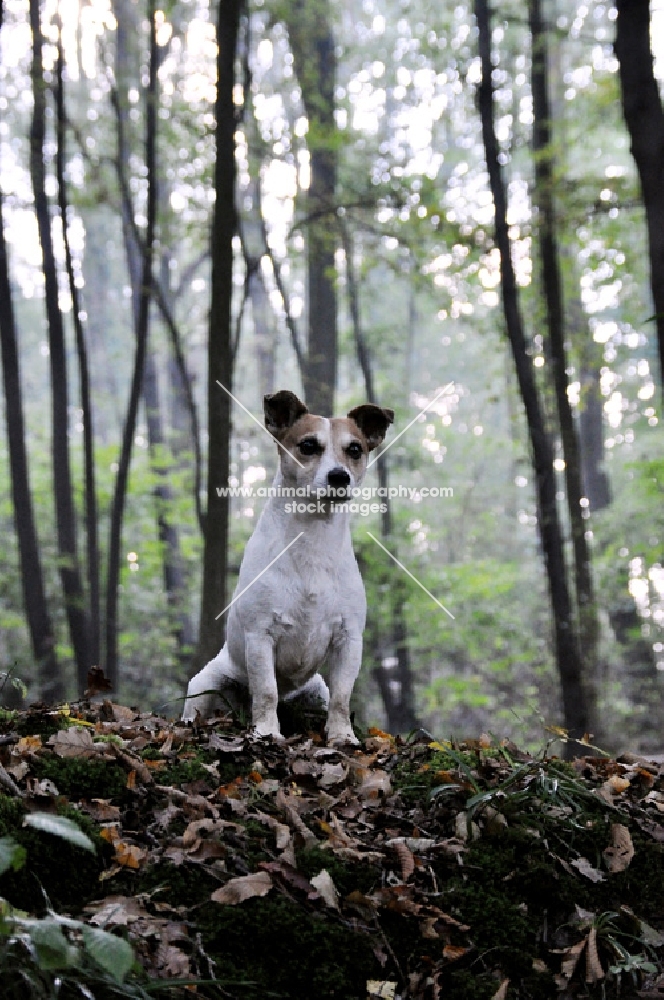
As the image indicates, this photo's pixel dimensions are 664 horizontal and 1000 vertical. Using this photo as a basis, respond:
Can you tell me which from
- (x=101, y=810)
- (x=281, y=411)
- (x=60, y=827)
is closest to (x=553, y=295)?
(x=281, y=411)

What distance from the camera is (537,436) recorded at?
10555 millimetres

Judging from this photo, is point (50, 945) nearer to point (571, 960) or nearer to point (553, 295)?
point (571, 960)

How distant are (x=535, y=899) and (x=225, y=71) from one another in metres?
7.96

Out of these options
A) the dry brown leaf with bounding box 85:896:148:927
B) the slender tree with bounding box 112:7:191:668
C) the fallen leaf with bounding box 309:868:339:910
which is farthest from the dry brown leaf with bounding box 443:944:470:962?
the slender tree with bounding box 112:7:191:668

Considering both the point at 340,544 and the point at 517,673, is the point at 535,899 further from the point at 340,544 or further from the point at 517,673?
the point at 517,673

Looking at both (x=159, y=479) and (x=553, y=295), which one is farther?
(x=159, y=479)

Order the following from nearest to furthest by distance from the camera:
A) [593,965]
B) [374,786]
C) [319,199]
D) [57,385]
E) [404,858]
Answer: [593,965], [404,858], [374,786], [57,385], [319,199]

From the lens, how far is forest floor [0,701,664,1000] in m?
2.86

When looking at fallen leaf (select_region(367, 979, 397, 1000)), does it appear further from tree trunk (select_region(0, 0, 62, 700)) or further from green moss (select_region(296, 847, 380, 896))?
tree trunk (select_region(0, 0, 62, 700))

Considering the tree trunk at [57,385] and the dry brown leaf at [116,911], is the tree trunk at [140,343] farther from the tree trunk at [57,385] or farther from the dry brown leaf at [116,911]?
the dry brown leaf at [116,911]

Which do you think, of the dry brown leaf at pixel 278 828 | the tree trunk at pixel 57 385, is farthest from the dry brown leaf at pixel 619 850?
the tree trunk at pixel 57 385

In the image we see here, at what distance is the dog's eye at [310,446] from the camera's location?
5117 mm

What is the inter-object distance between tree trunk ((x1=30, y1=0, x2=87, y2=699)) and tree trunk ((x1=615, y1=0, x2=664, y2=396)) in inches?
325

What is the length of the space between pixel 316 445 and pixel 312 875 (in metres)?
2.49
